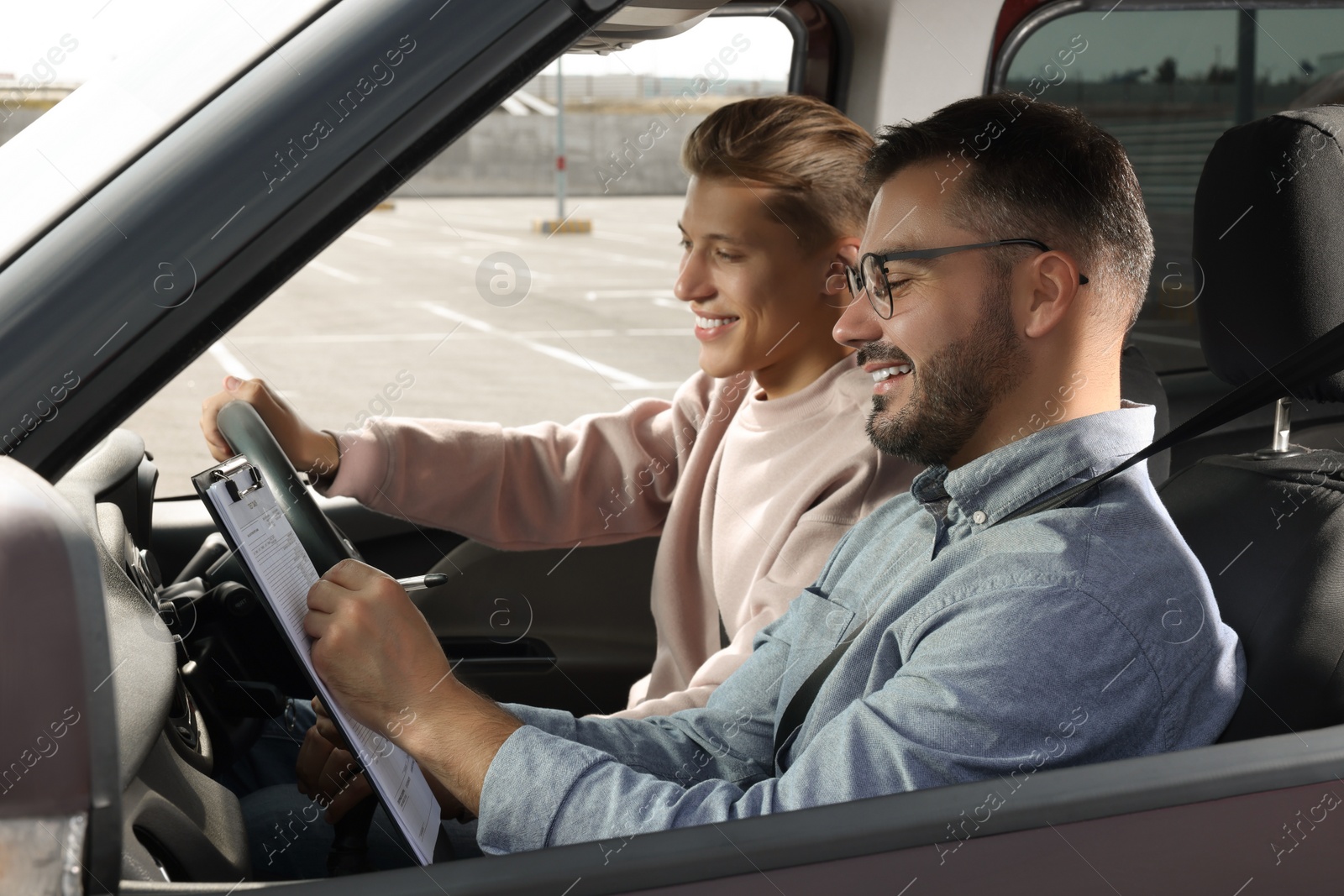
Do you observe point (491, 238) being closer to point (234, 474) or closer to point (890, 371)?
point (890, 371)

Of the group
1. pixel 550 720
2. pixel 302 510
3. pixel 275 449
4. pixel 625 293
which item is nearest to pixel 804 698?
pixel 550 720

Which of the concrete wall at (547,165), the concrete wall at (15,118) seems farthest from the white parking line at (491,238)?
the concrete wall at (15,118)

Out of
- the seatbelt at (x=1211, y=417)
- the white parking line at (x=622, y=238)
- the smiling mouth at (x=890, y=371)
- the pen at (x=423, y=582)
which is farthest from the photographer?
the white parking line at (x=622, y=238)

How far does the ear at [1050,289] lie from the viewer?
1413mm

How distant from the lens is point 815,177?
2.05m

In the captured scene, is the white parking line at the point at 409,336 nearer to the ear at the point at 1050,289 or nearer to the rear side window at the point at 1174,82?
the rear side window at the point at 1174,82

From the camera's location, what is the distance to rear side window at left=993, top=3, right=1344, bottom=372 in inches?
84.5

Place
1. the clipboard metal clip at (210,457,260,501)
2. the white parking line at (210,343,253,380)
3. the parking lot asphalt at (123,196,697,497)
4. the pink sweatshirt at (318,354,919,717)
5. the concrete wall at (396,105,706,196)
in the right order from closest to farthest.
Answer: the clipboard metal clip at (210,457,260,501)
the pink sweatshirt at (318,354,919,717)
the parking lot asphalt at (123,196,697,497)
the white parking line at (210,343,253,380)
the concrete wall at (396,105,706,196)

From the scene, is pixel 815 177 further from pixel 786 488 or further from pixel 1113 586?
pixel 1113 586

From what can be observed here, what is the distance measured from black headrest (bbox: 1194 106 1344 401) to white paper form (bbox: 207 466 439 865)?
1.13 m

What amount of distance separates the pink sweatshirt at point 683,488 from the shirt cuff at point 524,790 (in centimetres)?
66

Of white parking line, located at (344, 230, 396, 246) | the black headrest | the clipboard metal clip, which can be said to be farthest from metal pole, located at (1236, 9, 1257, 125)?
white parking line, located at (344, 230, 396, 246)

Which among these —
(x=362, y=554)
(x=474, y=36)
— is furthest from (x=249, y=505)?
(x=362, y=554)

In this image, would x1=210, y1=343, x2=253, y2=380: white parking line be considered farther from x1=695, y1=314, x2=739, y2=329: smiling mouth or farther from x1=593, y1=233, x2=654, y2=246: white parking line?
x1=593, y1=233, x2=654, y2=246: white parking line
